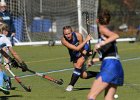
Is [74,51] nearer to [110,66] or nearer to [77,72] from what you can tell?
[77,72]

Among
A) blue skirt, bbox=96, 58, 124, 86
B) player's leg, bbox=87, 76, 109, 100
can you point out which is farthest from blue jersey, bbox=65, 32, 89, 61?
player's leg, bbox=87, 76, 109, 100

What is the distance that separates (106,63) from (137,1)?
38.1 metres

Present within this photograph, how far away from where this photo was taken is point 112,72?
30.7ft

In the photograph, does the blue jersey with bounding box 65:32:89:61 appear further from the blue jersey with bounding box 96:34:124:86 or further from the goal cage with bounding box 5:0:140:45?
the goal cage with bounding box 5:0:140:45

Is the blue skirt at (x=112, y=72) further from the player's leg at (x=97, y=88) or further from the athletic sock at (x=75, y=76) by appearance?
the athletic sock at (x=75, y=76)

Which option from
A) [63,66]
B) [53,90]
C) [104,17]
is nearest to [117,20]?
[63,66]

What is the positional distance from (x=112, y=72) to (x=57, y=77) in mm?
7054

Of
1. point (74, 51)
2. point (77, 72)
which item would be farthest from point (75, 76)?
point (74, 51)

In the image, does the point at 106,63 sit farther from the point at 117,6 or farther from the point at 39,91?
the point at 117,6

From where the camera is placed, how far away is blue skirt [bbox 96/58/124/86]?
935 centimetres

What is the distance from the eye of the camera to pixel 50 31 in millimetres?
31844

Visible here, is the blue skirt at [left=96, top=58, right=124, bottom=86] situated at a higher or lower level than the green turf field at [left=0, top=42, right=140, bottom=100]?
higher

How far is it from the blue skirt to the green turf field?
2768 millimetres

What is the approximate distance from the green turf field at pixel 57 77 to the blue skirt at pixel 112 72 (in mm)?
2768
